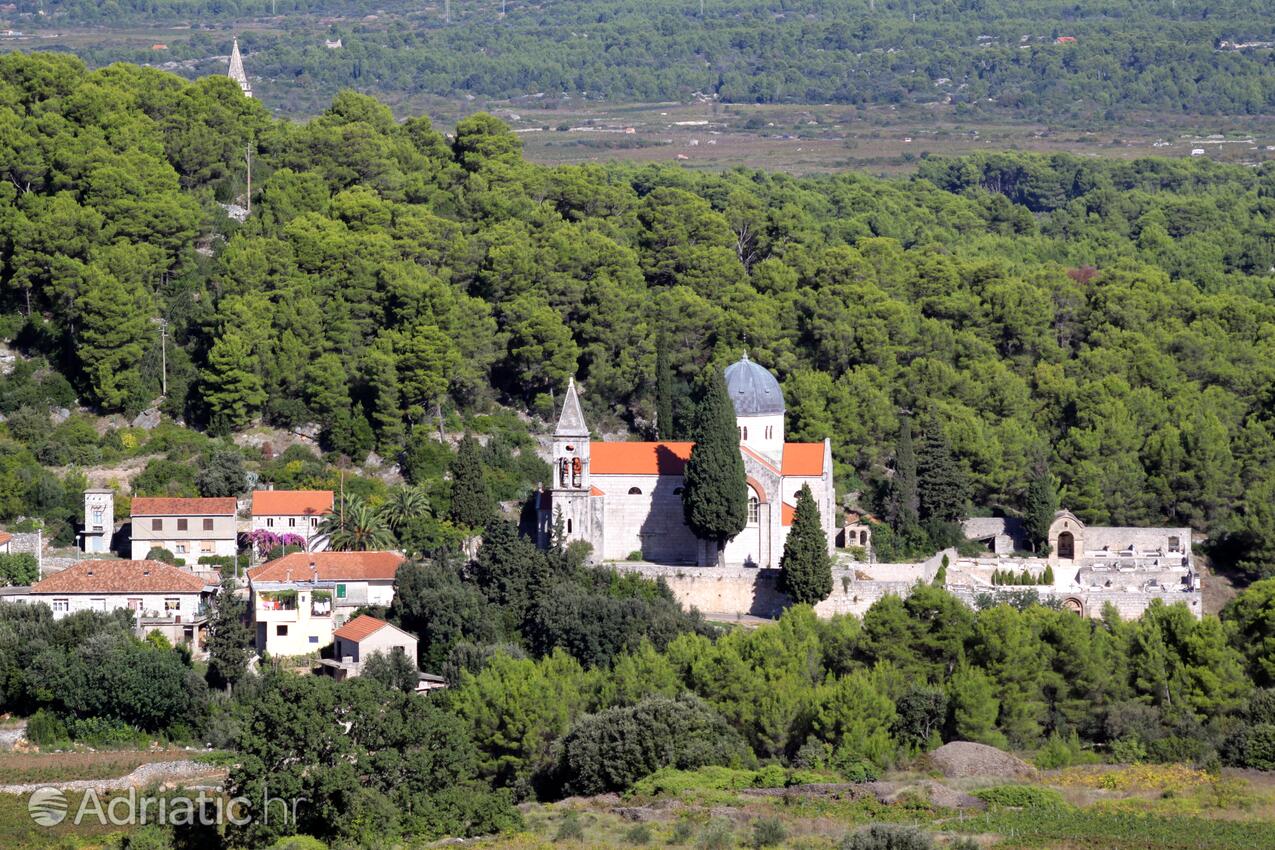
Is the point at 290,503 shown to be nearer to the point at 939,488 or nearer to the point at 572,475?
the point at 572,475

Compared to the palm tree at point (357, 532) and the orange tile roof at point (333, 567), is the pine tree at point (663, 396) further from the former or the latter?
the orange tile roof at point (333, 567)

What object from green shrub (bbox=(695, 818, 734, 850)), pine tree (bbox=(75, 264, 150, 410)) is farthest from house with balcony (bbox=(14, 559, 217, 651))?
green shrub (bbox=(695, 818, 734, 850))

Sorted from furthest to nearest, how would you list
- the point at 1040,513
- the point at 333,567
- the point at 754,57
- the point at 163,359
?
the point at 754,57 → the point at 163,359 → the point at 1040,513 → the point at 333,567

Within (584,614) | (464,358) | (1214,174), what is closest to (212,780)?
(584,614)

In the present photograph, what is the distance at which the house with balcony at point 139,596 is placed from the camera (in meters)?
55.4

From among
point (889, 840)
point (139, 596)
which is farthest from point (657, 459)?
point (889, 840)

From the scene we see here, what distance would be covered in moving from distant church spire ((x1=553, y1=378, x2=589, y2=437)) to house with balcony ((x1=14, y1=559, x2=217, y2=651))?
A: 850cm

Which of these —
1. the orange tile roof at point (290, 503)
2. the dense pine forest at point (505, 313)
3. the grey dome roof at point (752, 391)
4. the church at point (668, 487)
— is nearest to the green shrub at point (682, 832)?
the church at point (668, 487)

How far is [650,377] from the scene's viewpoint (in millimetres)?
68250

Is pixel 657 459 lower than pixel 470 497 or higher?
higher

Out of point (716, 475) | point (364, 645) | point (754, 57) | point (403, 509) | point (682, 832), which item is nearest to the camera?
point (682, 832)

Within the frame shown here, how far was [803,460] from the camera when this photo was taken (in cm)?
6031

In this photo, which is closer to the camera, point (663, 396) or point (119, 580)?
point (119, 580)

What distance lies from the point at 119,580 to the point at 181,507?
3.45 metres
